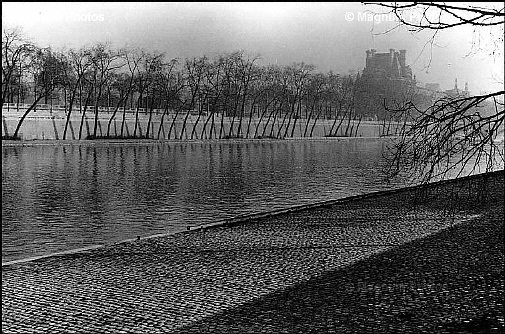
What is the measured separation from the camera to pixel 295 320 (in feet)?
22.4

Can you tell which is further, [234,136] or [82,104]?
[234,136]

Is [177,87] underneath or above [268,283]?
above

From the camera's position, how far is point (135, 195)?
66.3ft

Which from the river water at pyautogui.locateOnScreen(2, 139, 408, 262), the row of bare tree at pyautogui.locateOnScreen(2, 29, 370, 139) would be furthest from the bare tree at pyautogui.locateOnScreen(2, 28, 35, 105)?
the river water at pyautogui.locateOnScreen(2, 139, 408, 262)

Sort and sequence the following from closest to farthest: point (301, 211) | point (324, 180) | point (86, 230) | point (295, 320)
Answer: point (295, 320)
point (86, 230)
point (301, 211)
point (324, 180)

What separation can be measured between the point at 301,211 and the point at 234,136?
226 feet

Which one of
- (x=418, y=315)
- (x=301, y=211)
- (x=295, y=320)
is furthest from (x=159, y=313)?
(x=301, y=211)

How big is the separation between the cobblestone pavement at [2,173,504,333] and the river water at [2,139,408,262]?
236cm

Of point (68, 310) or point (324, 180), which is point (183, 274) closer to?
point (68, 310)

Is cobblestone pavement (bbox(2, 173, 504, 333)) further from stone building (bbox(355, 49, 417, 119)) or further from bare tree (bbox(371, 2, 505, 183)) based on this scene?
stone building (bbox(355, 49, 417, 119))


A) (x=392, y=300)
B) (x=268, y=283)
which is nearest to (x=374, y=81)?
(x=268, y=283)

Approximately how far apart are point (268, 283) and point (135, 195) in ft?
40.5

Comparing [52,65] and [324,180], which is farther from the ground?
[52,65]

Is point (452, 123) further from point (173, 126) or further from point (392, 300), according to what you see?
point (173, 126)
